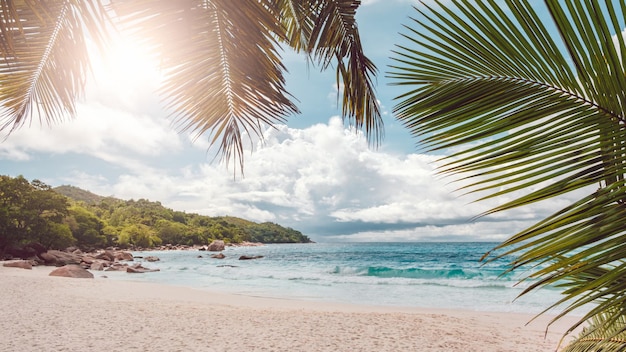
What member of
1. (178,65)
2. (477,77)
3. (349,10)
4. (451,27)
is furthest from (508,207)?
(349,10)

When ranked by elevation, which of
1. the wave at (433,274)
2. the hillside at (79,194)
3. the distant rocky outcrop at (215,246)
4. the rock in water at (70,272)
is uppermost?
the hillside at (79,194)

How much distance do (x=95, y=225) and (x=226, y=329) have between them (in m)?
55.1

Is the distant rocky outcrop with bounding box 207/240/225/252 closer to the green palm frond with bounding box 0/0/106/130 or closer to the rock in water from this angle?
the rock in water

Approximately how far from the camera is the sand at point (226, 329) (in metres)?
5.97

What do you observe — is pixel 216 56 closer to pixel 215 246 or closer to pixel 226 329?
pixel 226 329

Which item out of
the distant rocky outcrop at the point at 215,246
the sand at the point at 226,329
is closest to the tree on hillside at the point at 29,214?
the sand at the point at 226,329

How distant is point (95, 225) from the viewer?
177ft

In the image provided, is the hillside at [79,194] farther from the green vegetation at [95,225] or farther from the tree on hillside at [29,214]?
the tree on hillside at [29,214]

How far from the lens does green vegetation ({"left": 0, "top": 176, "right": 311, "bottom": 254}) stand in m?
32.5

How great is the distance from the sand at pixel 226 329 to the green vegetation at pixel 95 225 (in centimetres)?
2703

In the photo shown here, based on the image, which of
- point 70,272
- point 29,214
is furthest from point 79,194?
point 70,272

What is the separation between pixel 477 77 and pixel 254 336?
6.49 meters

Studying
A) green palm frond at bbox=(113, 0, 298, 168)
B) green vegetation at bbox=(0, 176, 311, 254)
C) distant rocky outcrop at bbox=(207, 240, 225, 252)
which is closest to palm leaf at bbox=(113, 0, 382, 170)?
green palm frond at bbox=(113, 0, 298, 168)

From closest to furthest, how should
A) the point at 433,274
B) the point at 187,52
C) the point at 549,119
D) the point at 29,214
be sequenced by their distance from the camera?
the point at 549,119 → the point at 187,52 → the point at 433,274 → the point at 29,214
